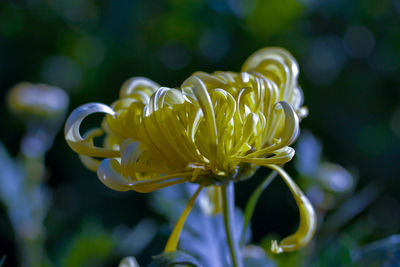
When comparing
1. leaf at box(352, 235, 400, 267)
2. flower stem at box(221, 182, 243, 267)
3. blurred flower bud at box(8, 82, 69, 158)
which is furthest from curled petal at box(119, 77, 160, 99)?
blurred flower bud at box(8, 82, 69, 158)

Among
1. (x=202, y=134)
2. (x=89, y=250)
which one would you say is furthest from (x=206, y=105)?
(x=89, y=250)

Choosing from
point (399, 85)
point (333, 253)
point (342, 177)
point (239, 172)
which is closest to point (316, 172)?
point (342, 177)

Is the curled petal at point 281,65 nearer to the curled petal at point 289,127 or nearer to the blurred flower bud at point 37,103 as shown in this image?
the curled petal at point 289,127

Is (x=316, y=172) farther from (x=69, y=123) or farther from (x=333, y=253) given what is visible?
(x=69, y=123)

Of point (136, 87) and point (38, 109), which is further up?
point (136, 87)

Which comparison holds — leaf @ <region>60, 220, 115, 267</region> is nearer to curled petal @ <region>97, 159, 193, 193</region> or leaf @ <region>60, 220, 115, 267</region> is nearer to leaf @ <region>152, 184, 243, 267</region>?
leaf @ <region>152, 184, 243, 267</region>

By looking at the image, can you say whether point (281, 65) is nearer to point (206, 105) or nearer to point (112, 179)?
point (206, 105)

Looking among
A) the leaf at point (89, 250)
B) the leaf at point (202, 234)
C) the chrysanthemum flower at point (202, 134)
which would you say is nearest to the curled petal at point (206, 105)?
the chrysanthemum flower at point (202, 134)

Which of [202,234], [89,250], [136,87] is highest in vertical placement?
[136,87]

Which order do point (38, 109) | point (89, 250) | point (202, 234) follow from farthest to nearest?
point (38, 109), point (89, 250), point (202, 234)
